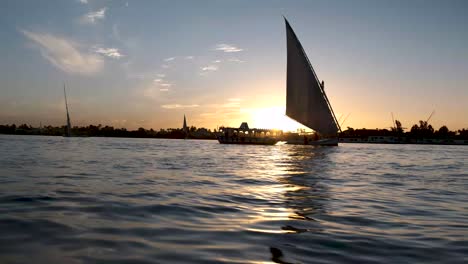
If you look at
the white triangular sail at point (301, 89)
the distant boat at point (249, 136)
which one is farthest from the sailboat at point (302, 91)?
the distant boat at point (249, 136)

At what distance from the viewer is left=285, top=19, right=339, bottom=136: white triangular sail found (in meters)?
63.1

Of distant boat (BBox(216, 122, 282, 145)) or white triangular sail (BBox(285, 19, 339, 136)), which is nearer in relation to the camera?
white triangular sail (BBox(285, 19, 339, 136))

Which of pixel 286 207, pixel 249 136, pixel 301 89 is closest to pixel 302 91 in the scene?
pixel 301 89

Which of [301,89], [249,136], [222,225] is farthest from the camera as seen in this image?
[249,136]

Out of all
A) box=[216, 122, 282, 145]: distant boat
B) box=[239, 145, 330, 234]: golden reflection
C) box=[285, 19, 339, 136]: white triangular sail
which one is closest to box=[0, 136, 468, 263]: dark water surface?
box=[239, 145, 330, 234]: golden reflection

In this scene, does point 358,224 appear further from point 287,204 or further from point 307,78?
point 307,78

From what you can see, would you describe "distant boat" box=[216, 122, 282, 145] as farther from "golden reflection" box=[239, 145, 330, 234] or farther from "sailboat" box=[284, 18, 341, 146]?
"golden reflection" box=[239, 145, 330, 234]

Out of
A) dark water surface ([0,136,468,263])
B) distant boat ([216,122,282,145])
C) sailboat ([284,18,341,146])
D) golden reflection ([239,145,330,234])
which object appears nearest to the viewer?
dark water surface ([0,136,468,263])

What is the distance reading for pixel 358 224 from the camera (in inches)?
285

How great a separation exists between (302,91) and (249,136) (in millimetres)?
34258

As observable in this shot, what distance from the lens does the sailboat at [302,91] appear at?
6309 cm

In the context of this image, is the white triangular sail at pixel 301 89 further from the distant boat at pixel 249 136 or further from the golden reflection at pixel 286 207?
the golden reflection at pixel 286 207

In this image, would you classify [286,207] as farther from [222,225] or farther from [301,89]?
[301,89]

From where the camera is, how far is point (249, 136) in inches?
3799
